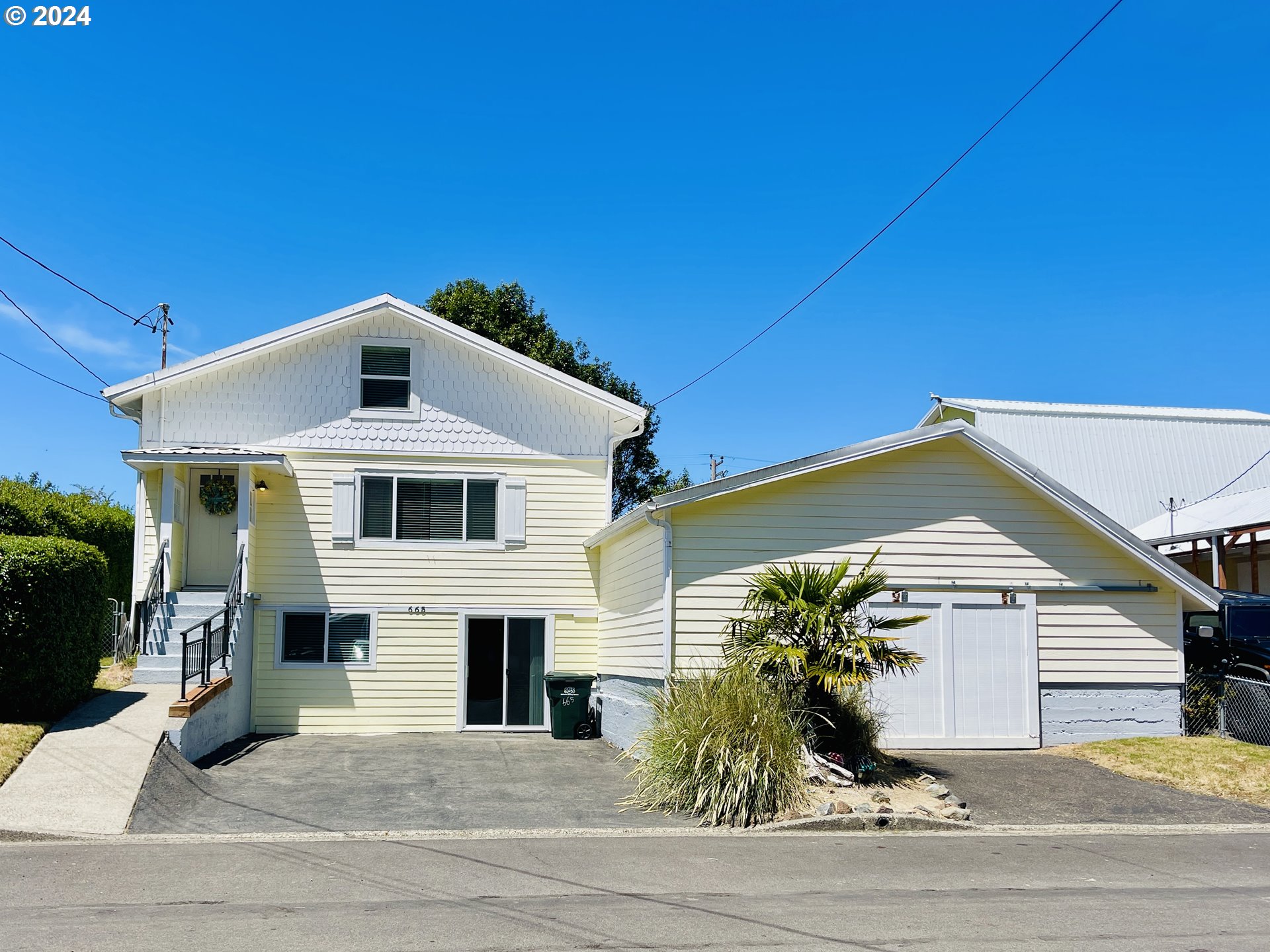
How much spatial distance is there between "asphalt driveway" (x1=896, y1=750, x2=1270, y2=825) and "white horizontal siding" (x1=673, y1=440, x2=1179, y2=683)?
198 cm

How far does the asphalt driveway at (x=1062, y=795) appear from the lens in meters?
12.2

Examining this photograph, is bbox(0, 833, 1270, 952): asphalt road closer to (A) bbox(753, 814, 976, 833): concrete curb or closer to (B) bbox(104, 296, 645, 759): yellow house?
(A) bbox(753, 814, 976, 833): concrete curb

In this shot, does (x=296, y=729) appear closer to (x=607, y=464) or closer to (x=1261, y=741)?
(x=607, y=464)

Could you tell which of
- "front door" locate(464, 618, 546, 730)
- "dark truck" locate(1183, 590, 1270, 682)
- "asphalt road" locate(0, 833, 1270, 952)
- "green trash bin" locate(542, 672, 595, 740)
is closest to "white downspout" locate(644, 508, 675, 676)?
"green trash bin" locate(542, 672, 595, 740)

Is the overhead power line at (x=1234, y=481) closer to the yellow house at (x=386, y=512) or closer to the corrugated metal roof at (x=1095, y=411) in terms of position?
the corrugated metal roof at (x=1095, y=411)

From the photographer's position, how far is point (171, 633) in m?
18.0

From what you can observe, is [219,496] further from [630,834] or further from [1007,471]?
[1007,471]

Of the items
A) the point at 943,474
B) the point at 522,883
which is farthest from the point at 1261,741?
the point at 522,883

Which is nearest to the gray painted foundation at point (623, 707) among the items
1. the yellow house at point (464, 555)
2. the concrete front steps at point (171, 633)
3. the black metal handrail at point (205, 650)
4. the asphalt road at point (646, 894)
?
the yellow house at point (464, 555)

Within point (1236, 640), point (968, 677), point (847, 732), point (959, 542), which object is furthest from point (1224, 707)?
point (847, 732)

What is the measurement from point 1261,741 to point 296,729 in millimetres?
14699

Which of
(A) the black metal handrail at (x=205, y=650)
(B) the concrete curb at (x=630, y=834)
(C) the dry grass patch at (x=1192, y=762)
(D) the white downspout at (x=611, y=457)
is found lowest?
(B) the concrete curb at (x=630, y=834)

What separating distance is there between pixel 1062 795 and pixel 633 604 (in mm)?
6678

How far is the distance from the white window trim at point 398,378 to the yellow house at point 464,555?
0.12 feet
